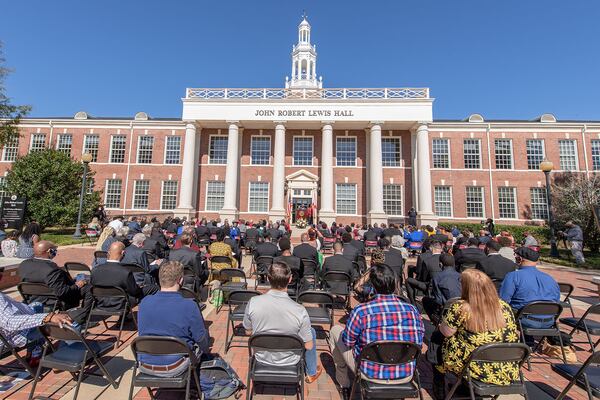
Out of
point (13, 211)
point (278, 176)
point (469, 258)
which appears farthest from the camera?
point (278, 176)

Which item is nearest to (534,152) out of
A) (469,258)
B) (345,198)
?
(345,198)

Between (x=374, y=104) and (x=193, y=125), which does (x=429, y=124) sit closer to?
(x=374, y=104)

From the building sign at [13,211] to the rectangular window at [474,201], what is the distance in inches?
1189

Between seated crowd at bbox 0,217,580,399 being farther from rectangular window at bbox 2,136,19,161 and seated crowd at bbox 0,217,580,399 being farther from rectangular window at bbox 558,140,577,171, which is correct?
rectangular window at bbox 2,136,19,161

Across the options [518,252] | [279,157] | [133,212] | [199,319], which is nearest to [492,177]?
[279,157]

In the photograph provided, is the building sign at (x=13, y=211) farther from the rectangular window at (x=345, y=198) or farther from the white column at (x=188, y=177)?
the rectangular window at (x=345, y=198)

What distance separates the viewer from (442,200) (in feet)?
84.4

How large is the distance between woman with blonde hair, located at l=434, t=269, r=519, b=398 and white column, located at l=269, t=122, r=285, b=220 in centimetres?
2102

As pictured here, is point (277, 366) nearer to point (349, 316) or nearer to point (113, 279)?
point (349, 316)

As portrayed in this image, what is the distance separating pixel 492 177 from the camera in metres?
25.3

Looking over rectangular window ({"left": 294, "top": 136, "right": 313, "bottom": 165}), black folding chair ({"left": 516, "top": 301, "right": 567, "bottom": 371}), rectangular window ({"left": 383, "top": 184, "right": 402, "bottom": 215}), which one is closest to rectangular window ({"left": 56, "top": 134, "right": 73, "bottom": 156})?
rectangular window ({"left": 294, "top": 136, "right": 313, "bottom": 165})

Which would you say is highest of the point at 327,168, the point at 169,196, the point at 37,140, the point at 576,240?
the point at 37,140

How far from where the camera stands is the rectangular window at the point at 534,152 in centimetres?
2527

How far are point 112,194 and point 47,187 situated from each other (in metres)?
6.52
